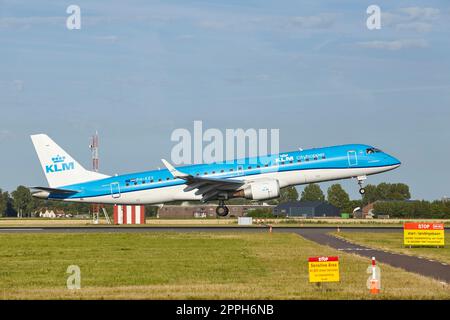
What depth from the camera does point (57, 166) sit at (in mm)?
74750

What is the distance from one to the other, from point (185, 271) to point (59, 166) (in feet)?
144

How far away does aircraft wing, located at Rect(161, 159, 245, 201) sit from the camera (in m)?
68.1

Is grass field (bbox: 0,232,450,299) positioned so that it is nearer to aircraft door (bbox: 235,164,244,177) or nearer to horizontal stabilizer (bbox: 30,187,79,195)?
aircraft door (bbox: 235,164,244,177)

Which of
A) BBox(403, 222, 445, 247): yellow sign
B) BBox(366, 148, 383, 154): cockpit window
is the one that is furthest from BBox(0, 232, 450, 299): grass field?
BBox(366, 148, 383, 154): cockpit window

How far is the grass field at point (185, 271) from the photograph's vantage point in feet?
82.6

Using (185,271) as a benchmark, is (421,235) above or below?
above

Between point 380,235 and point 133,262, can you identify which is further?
point 380,235

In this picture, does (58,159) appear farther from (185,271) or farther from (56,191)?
(185,271)

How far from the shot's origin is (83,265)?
3588 cm

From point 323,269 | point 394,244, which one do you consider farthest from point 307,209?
point 323,269
